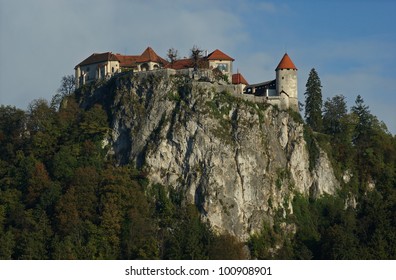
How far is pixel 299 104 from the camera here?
105500 mm

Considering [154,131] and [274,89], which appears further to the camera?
[274,89]

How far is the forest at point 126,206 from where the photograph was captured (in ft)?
286

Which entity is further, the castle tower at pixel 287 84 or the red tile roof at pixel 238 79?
the red tile roof at pixel 238 79

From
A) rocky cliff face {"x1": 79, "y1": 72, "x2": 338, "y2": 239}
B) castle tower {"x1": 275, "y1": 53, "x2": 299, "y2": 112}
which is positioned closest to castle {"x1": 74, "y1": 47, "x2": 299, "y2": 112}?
castle tower {"x1": 275, "y1": 53, "x2": 299, "y2": 112}

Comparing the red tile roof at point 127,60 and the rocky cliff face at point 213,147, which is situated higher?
the red tile roof at point 127,60

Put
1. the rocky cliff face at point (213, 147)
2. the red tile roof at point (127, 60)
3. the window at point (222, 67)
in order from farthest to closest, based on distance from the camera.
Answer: the red tile roof at point (127, 60)
the window at point (222, 67)
the rocky cliff face at point (213, 147)

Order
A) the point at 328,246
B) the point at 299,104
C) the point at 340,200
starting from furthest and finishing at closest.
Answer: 1. the point at 299,104
2. the point at 340,200
3. the point at 328,246

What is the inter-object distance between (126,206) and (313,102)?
25.0 meters

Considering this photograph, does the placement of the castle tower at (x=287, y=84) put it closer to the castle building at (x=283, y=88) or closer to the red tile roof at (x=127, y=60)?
the castle building at (x=283, y=88)

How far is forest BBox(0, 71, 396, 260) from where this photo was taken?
87125 mm

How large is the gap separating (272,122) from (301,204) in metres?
7.38

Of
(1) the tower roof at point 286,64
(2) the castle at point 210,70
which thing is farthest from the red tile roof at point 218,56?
(1) the tower roof at point 286,64
